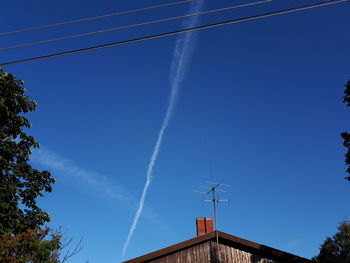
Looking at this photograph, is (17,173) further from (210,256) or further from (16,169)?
(210,256)

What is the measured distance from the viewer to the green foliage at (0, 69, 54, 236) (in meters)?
18.8

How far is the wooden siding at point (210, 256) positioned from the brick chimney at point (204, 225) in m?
1.53

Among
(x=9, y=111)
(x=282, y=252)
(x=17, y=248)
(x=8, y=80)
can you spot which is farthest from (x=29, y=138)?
(x=282, y=252)

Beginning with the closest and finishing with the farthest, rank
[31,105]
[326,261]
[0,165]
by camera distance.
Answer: [0,165], [31,105], [326,261]

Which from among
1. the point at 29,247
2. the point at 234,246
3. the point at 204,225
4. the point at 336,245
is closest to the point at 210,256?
the point at 234,246

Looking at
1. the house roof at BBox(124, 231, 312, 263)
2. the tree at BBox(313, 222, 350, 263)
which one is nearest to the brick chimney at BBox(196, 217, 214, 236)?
the house roof at BBox(124, 231, 312, 263)

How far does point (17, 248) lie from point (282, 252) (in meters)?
13.8

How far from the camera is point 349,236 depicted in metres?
40.2

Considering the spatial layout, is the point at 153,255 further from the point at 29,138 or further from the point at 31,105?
the point at 31,105

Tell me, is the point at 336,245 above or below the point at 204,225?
above

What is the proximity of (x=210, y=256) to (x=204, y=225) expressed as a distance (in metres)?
2.44

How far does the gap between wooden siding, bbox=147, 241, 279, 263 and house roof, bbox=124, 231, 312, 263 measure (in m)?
0.20

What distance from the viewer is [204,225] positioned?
2034 centimetres

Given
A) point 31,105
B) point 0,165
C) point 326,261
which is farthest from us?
point 326,261
